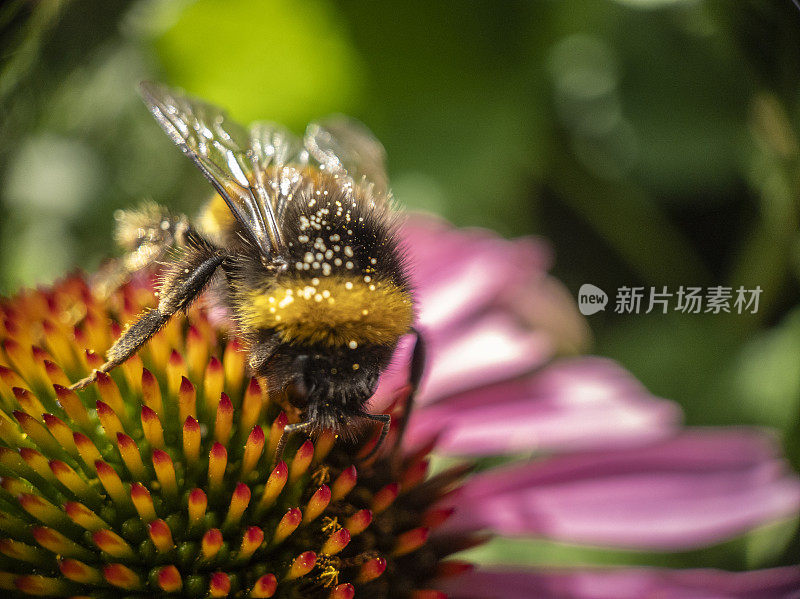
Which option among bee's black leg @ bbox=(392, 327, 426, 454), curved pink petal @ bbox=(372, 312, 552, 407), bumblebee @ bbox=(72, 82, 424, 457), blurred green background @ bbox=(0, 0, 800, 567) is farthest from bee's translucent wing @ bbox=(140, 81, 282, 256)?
blurred green background @ bbox=(0, 0, 800, 567)

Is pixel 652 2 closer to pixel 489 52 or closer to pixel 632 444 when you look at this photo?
pixel 489 52

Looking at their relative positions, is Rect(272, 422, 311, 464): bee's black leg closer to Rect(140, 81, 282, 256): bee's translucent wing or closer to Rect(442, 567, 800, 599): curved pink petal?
Rect(140, 81, 282, 256): bee's translucent wing

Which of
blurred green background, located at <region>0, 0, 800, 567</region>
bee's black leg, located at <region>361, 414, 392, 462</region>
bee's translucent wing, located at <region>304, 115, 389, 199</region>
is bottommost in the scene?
bee's black leg, located at <region>361, 414, 392, 462</region>

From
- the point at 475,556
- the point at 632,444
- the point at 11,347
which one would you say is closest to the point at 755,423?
the point at 632,444

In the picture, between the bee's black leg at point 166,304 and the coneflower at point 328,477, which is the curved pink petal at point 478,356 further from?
the bee's black leg at point 166,304

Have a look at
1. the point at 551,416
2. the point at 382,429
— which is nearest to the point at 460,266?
the point at 551,416

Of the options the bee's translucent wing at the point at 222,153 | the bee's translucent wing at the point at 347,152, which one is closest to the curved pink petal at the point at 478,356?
the bee's translucent wing at the point at 347,152
